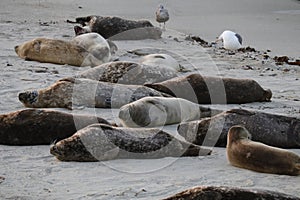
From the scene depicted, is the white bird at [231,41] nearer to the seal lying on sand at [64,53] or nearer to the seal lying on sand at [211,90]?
the seal lying on sand at [64,53]

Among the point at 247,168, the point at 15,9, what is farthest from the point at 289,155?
the point at 15,9

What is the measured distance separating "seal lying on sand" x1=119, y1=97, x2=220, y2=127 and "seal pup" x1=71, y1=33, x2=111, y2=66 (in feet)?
9.68

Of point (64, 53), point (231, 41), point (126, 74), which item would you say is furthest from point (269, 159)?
point (231, 41)

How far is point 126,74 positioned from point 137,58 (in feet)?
8.02

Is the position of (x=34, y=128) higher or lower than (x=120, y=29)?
lower

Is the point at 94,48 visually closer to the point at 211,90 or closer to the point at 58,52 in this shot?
the point at 58,52

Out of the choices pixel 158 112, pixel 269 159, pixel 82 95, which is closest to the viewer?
pixel 269 159

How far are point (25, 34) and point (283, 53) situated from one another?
14.2ft

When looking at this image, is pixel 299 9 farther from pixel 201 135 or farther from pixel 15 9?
pixel 201 135

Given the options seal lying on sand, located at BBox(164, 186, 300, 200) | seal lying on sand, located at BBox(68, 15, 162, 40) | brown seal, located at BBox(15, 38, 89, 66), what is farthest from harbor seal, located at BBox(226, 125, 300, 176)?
seal lying on sand, located at BBox(68, 15, 162, 40)

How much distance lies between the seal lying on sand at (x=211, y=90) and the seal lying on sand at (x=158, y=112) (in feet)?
2.19

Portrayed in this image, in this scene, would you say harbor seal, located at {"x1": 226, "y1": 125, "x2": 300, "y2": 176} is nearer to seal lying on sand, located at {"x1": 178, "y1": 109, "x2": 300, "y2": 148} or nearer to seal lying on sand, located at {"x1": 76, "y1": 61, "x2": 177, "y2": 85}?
seal lying on sand, located at {"x1": 178, "y1": 109, "x2": 300, "y2": 148}

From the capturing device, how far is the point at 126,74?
7562mm

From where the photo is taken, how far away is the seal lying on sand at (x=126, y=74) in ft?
24.8
